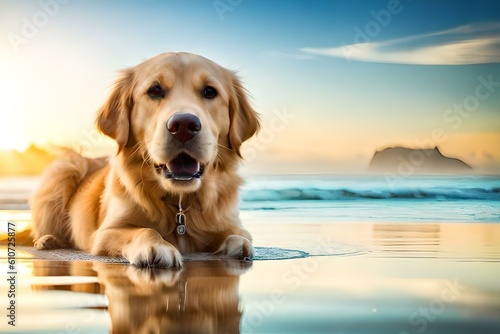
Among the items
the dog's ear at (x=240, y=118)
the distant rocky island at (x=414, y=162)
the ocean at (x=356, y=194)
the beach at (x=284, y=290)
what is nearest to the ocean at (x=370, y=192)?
the ocean at (x=356, y=194)

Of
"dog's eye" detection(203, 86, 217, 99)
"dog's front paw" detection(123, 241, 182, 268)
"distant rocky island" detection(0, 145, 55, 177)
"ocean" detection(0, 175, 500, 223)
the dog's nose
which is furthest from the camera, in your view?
"ocean" detection(0, 175, 500, 223)

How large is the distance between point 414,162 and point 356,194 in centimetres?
74

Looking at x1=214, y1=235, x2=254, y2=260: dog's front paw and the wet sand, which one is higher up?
x1=214, y1=235, x2=254, y2=260: dog's front paw

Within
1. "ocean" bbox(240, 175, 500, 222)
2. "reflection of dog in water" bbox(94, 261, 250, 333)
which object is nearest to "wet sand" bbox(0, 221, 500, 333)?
"reflection of dog in water" bbox(94, 261, 250, 333)

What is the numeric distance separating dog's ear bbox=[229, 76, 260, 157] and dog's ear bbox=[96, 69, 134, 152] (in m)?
0.39

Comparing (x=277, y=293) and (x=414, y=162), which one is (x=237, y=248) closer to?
(x=277, y=293)

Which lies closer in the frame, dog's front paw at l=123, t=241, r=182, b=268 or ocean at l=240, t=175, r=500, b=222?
dog's front paw at l=123, t=241, r=182, b=268

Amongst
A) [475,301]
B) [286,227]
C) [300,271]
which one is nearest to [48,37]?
[286,227]

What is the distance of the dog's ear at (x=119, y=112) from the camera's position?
302 centimetres

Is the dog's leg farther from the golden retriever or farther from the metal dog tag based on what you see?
the metal dog tag

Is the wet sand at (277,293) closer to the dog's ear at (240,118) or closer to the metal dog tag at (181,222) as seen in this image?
the metal dog tag at (181,222)

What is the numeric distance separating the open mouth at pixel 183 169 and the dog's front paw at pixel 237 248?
0.27m

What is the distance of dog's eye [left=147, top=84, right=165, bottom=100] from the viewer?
2891 millimetres

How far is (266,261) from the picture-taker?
276 cm
